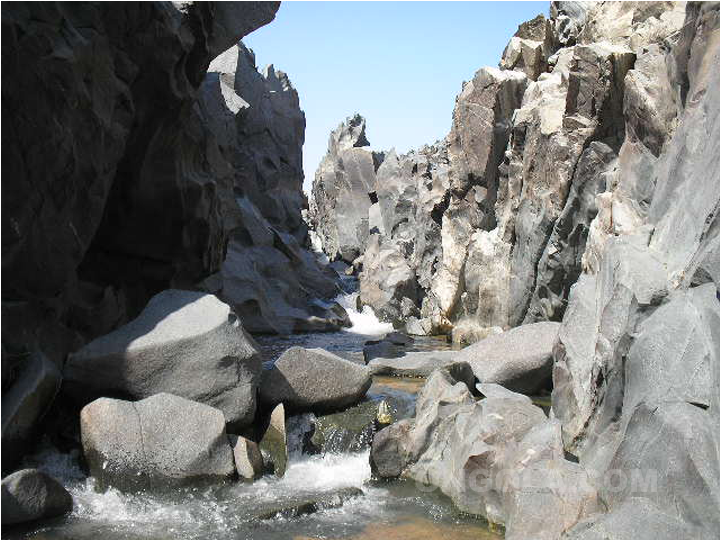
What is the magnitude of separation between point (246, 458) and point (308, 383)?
2.07 metres

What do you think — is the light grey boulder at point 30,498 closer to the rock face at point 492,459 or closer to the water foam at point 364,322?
the rock face at point 492,459

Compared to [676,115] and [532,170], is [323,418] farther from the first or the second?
[532,170]

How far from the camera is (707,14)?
9305 millimetres

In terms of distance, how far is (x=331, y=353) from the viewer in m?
12.9

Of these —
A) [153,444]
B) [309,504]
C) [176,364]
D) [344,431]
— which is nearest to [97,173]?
[176,364]

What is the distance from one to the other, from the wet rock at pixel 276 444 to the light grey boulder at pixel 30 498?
296 centimetres

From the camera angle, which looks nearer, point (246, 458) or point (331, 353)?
point (246, 458)

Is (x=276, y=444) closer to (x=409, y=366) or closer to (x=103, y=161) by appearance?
(x=409, y=366)

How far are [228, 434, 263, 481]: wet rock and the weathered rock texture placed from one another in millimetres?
1800

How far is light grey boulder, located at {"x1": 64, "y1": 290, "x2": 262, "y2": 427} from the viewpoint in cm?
1025

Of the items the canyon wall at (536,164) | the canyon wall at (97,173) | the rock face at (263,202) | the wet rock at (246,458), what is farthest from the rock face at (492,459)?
the rock face at (263,202)

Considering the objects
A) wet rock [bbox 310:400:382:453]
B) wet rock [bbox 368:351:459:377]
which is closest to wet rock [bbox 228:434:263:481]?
wet rock [bbox 310:400:382:453]

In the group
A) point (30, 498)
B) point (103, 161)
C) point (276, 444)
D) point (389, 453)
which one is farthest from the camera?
point (103, 161)

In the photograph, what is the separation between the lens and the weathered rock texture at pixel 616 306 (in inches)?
250
